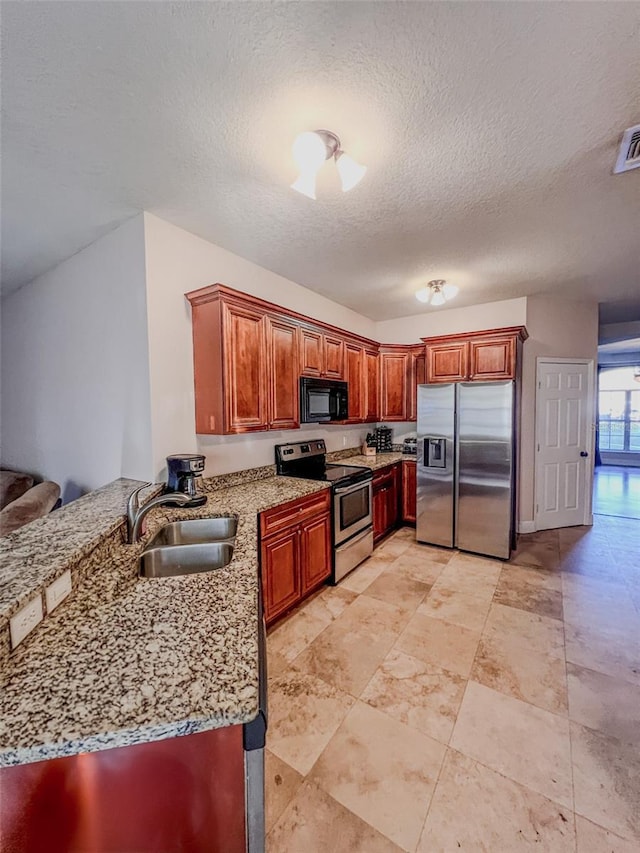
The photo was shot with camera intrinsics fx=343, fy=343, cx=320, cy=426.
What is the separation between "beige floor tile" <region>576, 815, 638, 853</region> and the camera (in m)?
1.24

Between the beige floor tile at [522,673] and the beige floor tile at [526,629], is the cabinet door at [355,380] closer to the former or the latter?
the beige floor tile at [526,629]

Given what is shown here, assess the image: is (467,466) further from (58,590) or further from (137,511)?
(58,590)

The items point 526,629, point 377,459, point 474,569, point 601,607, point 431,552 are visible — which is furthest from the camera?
point 377,459

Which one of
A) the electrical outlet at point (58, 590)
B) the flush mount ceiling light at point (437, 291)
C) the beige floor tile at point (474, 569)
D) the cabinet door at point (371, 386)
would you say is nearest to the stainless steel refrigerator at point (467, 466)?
the beige floor tile at point (474, 569)

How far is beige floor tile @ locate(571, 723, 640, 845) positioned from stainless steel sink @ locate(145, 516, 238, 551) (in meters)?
1.93

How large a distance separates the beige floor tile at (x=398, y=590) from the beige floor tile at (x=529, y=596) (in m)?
0.62

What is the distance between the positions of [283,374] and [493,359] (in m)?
2.26

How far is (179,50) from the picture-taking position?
130 cm

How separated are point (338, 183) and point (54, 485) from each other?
3.48 m

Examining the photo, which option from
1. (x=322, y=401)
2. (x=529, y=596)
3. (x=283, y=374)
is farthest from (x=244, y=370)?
(x=529, y=596)

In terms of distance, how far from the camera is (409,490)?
4.34 m

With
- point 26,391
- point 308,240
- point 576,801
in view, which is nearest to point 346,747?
point 576,801

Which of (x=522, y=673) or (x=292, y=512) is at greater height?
(x=292, y=512)

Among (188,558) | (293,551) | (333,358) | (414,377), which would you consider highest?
(333,358)
